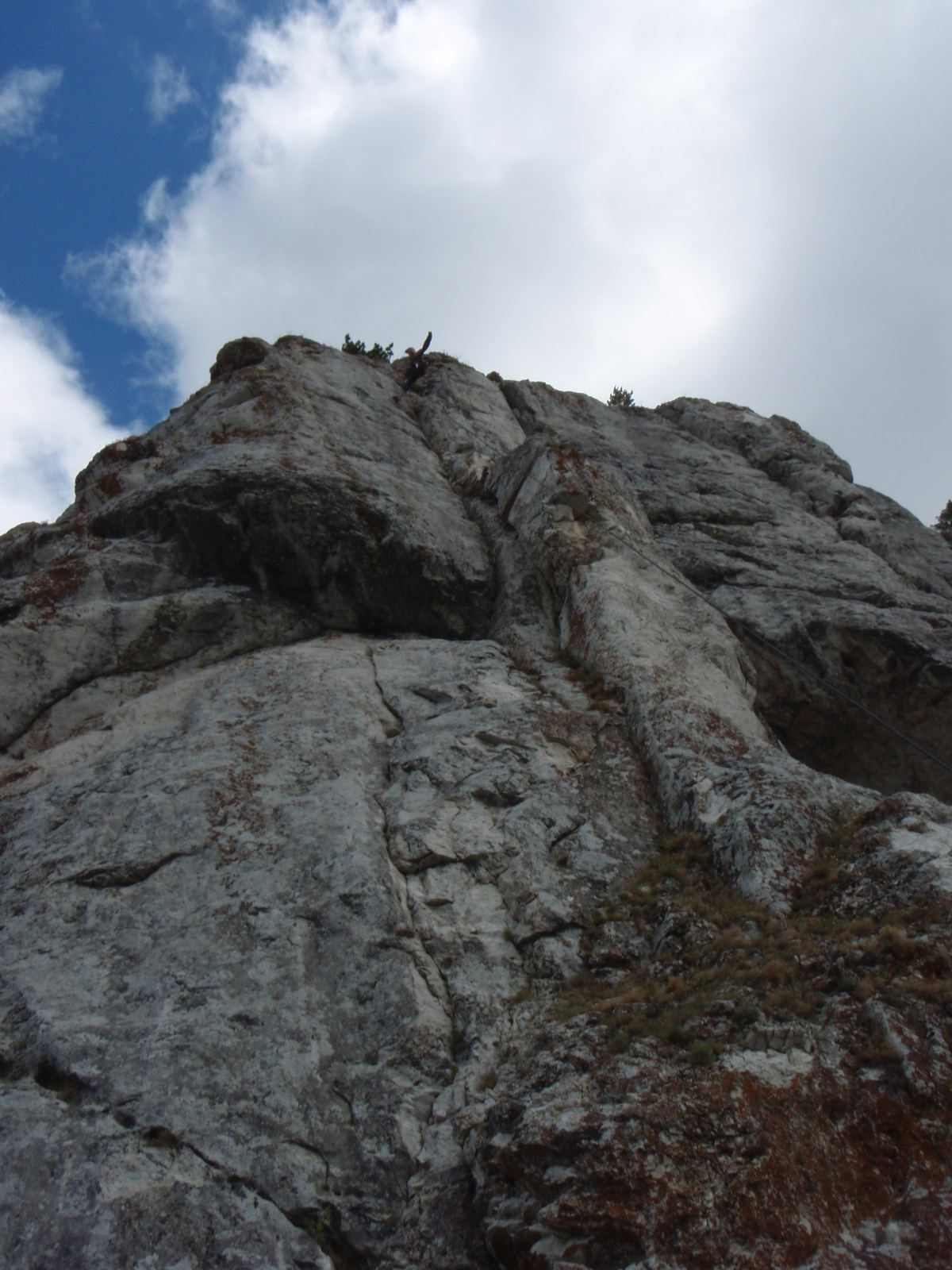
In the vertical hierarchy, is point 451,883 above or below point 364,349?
below

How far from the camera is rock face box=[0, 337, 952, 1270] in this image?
781 cm

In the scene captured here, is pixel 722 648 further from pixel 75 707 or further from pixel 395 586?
pixel 75 707

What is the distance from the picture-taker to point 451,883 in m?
12.3

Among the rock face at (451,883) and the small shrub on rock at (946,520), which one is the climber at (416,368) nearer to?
the rock face at (451,883)

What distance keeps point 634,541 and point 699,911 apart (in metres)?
11.2

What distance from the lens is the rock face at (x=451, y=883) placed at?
781cm

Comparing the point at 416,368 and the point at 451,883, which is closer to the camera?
the point at 451,883

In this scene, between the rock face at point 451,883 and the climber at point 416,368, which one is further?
the climber at point 416,368

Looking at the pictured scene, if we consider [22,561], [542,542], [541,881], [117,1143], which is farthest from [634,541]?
[117,1143]

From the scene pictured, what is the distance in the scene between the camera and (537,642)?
62.3 feet

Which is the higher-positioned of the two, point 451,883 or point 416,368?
point 416,368

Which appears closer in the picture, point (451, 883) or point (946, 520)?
point (451, 883)

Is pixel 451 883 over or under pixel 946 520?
under

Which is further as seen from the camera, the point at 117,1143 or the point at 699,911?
the point at 699,911
